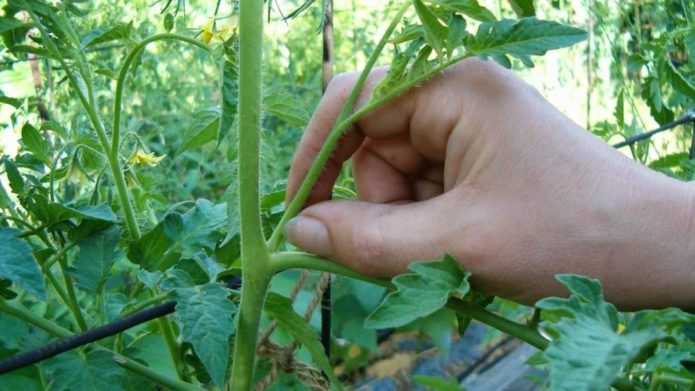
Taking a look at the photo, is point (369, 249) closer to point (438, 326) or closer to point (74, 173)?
point (74, 173)

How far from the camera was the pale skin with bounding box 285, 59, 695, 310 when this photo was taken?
0.83 m

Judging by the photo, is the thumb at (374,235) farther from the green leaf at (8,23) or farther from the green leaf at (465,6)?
the green leaf at (8,23)

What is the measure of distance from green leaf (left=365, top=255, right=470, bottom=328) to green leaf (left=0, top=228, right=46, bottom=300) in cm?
32

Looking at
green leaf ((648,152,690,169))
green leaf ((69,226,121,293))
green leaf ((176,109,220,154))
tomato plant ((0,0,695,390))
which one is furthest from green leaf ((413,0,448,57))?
green leaf ((648,152,690,169))

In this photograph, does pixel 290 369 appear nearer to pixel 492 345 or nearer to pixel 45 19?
pixel 45 19

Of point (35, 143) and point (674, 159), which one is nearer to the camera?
point (35, 143)

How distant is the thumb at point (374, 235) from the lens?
0.87 meters

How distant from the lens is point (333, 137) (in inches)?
34.8

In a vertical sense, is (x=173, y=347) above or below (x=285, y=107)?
below

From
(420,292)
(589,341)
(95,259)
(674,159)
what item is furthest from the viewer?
(674,159)

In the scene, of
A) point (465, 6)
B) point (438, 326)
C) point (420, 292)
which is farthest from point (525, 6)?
point (438, 326)

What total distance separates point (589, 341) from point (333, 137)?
0.37m

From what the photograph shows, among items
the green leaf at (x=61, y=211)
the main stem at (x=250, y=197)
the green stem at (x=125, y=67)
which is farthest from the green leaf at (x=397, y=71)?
the green leaf at (x=61, y=211)

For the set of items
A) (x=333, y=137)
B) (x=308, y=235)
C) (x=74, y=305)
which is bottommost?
(x=74, y=305)
